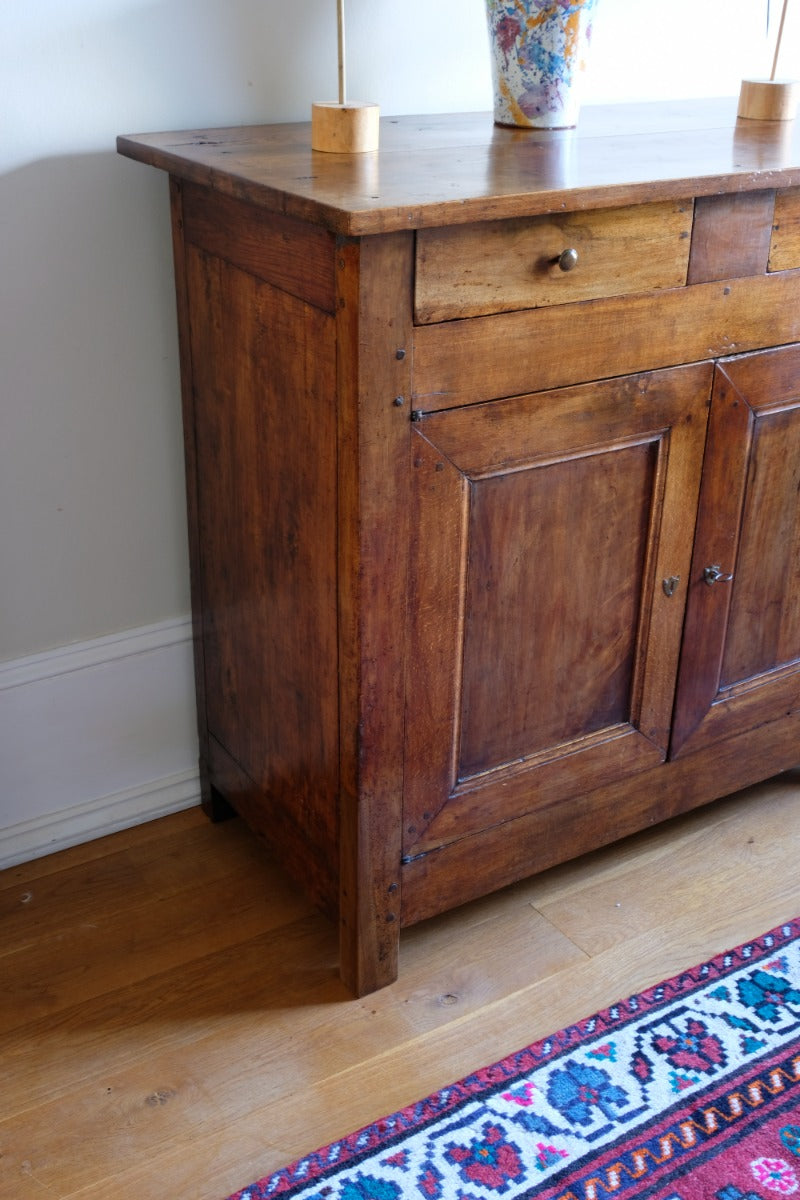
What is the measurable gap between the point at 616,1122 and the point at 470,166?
1.10 m

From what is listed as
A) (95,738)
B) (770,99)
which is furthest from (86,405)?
(770,99)

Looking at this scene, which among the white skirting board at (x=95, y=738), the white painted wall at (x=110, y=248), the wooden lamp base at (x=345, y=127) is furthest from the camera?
the white skirting board at (x=95, y=738)

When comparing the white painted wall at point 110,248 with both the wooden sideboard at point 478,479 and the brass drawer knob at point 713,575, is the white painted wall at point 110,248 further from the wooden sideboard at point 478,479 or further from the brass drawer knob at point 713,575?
the brass drawer knob at point 713,575

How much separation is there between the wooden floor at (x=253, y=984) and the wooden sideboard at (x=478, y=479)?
90mm

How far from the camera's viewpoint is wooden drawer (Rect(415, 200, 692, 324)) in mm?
1264

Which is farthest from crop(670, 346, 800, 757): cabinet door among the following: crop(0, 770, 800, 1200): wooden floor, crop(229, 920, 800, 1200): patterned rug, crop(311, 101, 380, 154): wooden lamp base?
crop(311, 101, 380, 154): wooden lamp base

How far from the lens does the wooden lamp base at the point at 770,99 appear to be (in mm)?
1785

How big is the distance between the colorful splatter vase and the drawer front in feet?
1.13

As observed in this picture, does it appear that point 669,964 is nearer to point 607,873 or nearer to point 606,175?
point 607,873

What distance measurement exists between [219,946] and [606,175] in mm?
1081

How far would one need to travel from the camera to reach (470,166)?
1408 mm

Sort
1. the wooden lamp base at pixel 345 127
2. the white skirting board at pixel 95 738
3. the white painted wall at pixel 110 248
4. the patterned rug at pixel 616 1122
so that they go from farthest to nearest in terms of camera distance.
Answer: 1. the white skirting board at pixel 95 738
2. the white painted wall at pixel 110 248
3. the wooden lamp base at pixel 345 127
4. the patterned rug at pixel 616 1122

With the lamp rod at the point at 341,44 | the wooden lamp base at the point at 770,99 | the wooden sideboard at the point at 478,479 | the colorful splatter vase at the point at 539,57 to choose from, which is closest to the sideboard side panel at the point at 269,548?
the wooden sideboard at the point at 478,479

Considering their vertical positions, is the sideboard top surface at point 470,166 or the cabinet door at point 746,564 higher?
the sideboard top surface at point 470,166
